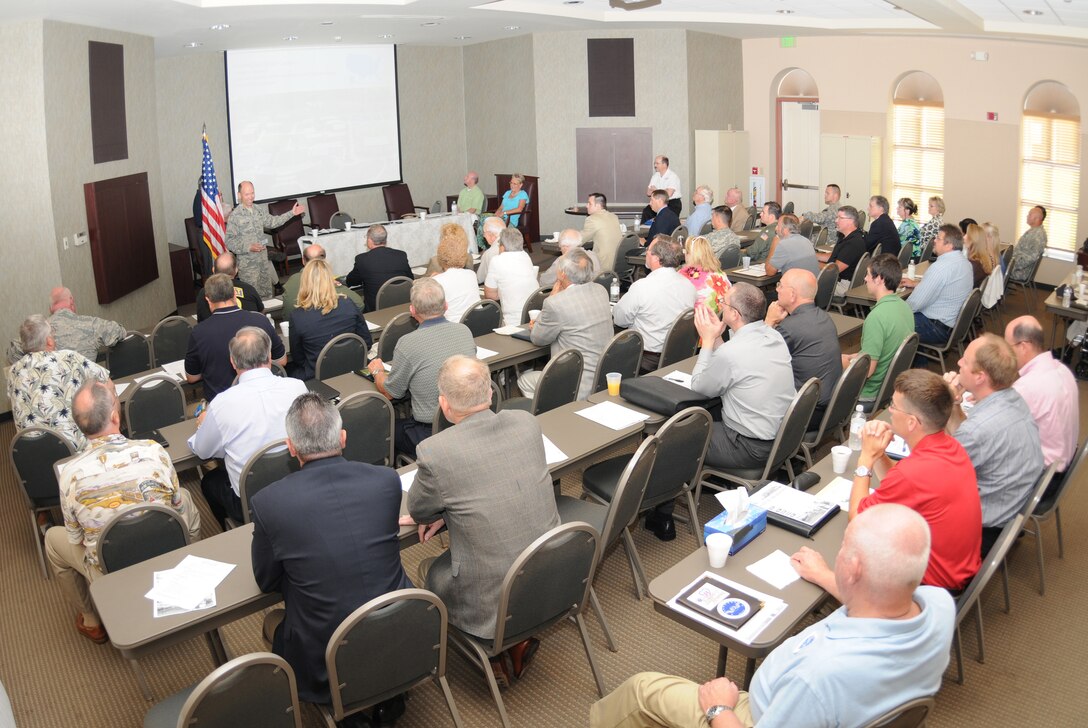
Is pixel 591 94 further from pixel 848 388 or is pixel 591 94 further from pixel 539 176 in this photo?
pixel 848 388

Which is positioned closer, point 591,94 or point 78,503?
point 78,503

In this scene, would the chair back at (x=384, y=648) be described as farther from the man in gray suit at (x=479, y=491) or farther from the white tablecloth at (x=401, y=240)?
the white tablecloth at (x=401, y=240)

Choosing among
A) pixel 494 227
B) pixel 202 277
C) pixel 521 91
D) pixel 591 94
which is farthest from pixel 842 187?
pixel 202 277

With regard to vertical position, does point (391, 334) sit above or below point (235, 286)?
below

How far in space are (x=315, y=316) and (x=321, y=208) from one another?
824 cm

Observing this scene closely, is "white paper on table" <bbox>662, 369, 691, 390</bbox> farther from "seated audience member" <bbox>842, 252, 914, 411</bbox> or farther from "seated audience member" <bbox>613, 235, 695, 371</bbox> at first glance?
"seated audience member" <bbox>842, 252, 914, 411</bbox>

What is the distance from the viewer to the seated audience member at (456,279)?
24.1 feet

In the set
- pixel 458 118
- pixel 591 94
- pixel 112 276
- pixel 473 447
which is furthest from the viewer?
pixel 458 118

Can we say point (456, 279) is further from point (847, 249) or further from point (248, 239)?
point (847, 249)

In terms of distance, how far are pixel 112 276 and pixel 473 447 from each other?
7.62 metres

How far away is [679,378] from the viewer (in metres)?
5.54

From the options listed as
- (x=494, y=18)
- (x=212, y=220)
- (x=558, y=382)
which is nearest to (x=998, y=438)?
(x=558, y=382)

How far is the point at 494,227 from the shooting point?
29.3 ft

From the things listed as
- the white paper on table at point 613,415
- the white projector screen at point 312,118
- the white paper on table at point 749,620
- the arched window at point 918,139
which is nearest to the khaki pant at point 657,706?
the white paper on table at point 749,620
